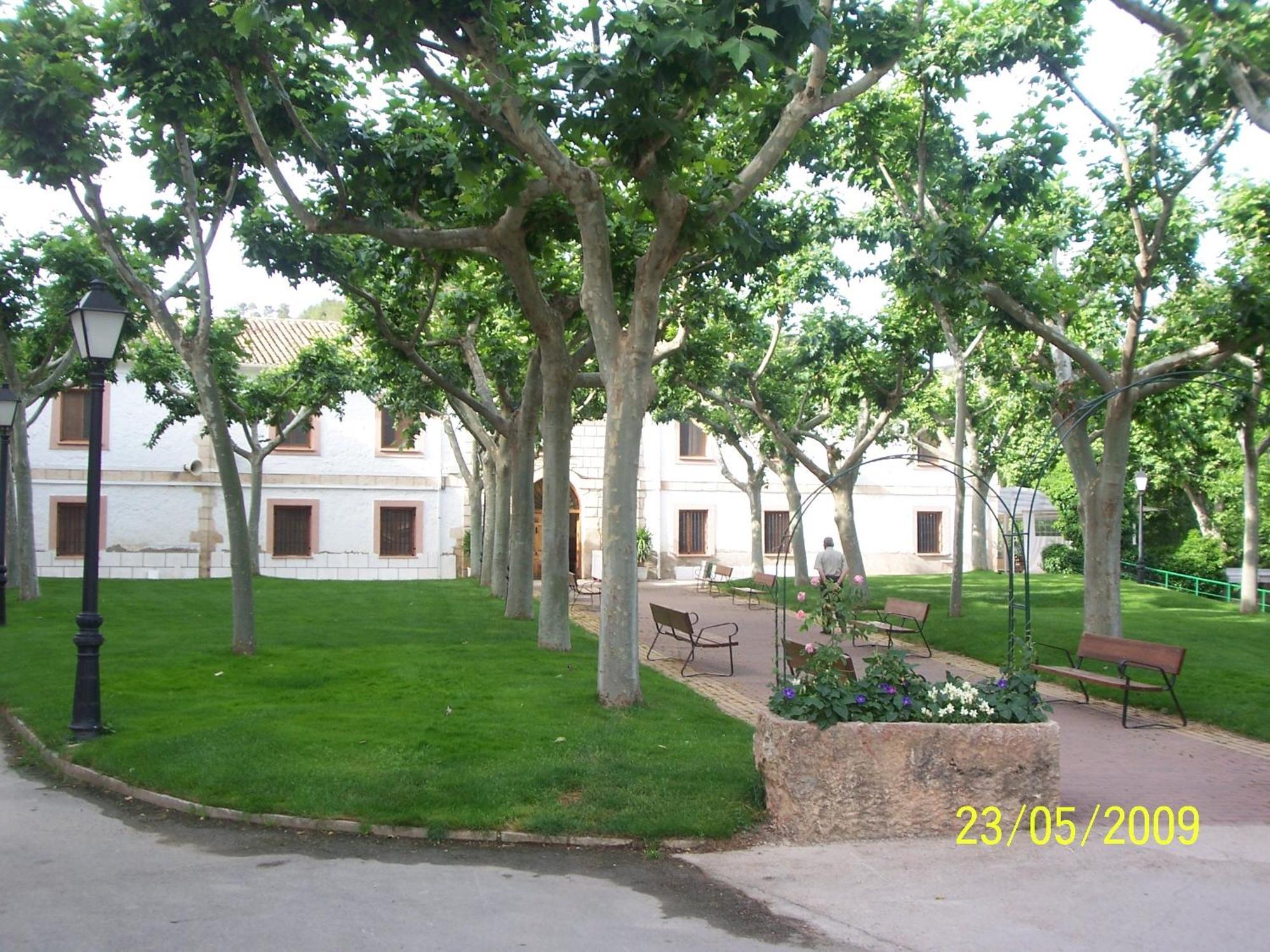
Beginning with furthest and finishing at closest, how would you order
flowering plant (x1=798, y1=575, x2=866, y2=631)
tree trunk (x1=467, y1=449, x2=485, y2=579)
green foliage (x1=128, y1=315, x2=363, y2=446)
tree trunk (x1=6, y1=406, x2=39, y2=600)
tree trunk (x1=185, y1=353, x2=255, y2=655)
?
tree trunk (x1=467, y1=449, x2=485, y2=579), green foliage (x1=128, y1=315, x2=363, y2=446), tree trunk (x1=6, y1=406, x2=39, y2=600), tree trunk (x1=185, y1=353, x2=255, y2=655), flowering plant (x1=798, y1=575, x2=866, y2=631)

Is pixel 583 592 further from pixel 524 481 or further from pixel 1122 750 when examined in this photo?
pixel 1122 750

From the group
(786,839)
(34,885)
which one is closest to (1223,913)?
(786,839)

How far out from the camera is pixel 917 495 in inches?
1624

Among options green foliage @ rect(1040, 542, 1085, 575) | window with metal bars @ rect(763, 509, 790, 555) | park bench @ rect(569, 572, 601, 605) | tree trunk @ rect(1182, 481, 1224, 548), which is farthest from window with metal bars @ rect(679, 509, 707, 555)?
tree trunk @ rect(1182, 481, 1224, 548)

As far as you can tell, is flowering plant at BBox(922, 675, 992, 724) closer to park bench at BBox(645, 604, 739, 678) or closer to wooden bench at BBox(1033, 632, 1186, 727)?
wooden bench at BBox(1033, 632, 1186, 727)

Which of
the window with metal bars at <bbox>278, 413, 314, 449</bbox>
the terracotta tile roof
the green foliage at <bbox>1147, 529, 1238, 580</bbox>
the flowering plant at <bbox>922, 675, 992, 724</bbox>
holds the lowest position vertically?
the flowering plant at <bbox>922, 675, 992, 724</bbox>

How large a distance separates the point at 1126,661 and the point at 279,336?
3089 centimetres

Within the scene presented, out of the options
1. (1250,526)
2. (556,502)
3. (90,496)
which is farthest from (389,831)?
(1250,526)

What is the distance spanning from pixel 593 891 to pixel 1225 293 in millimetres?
10587

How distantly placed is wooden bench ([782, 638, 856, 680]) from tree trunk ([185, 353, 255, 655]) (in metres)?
6.11

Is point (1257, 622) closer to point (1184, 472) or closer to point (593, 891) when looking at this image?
point (1184, 472)

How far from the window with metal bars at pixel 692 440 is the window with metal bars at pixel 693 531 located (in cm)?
194

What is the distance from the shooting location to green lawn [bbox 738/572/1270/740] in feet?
37.9

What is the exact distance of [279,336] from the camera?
120 feet
